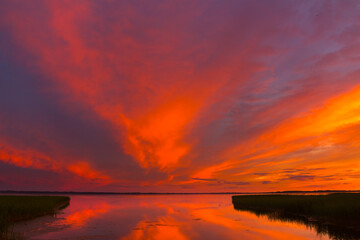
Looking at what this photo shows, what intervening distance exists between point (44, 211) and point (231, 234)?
28.6 metres

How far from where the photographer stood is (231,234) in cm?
2481

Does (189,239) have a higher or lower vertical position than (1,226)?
lower

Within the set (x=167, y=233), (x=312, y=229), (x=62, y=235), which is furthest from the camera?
(x=312, y=229)

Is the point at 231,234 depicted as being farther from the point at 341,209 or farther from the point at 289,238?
the point at 341,209

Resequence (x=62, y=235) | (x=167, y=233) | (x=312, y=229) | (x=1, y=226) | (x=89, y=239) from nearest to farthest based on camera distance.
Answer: (x=1, y=226) → (x=89, y=239) → (x=62, y=235) → (x=167, y=233) → (x=312, y=229)

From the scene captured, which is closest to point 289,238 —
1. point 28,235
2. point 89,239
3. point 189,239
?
point 189,239

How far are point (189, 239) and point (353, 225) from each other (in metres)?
17.5

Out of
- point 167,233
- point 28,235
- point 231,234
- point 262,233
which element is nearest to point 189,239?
point 167,233

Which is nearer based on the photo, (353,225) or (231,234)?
(231,234)

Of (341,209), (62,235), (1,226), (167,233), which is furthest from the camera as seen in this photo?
(341,209)

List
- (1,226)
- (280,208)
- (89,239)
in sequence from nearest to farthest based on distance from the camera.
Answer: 1. (1,226)
2. (89,239)
3. (280,208)

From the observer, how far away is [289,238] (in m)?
23.0

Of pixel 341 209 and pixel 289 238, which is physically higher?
pixel 341 209

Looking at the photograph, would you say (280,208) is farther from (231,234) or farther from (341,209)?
(231,234)
